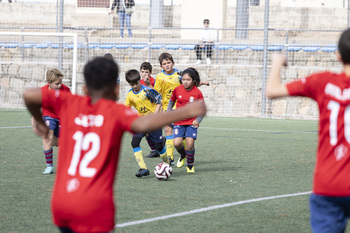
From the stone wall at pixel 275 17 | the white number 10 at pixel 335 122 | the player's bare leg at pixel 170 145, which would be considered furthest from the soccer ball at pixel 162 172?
the stone wall at pixel 275 17

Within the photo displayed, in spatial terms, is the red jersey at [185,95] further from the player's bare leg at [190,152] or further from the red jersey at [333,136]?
the red jersey at [333,136]

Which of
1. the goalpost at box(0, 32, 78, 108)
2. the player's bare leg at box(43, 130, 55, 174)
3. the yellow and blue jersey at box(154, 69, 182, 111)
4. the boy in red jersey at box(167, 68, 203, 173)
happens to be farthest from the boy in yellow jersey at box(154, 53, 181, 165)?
the goalpost at box(0, 32, 78, 108)

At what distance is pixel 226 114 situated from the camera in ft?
66.1

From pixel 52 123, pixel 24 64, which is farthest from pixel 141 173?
pixel 24 64

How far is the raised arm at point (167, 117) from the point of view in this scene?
10.1ft

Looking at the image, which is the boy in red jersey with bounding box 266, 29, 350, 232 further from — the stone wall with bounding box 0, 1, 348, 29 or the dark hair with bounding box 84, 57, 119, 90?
the stone wall with bounding box 0, 1, 348, 29

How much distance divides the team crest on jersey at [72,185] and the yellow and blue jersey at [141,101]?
18.4ft

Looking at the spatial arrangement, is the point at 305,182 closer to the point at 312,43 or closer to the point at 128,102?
the point at 128,102

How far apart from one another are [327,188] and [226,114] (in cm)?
1674

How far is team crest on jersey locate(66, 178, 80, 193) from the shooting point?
314 centimetres

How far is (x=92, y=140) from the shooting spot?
3.17 meters

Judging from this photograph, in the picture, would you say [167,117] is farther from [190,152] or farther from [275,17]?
[275,17]

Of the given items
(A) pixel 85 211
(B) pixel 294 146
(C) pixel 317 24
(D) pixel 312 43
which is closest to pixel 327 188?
(A) pixel 85 211

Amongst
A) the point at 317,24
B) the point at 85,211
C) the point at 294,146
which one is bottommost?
the point at 294,146
